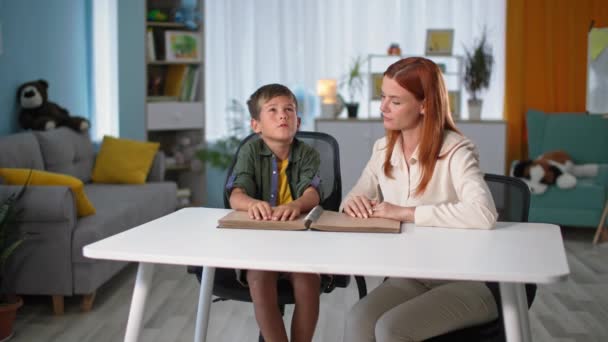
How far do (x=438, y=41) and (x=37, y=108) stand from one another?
295cm

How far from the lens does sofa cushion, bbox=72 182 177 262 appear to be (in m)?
3.31

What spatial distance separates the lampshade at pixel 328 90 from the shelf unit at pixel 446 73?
11.2 inches

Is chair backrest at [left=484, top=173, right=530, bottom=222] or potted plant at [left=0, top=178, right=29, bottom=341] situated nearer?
chair backrest at [left=484, top=173, right=530, bottom=222]

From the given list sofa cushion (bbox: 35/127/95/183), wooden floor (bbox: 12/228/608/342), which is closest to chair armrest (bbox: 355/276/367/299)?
wooden floor (bbox: 12/228/608/342)

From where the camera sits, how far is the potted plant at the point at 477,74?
18.4 ft

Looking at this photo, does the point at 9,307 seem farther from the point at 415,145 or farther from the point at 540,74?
the point at 540,74

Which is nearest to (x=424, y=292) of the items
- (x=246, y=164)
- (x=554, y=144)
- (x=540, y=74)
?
(x=246, y=164)

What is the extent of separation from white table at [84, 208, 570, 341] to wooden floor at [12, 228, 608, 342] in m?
1.26

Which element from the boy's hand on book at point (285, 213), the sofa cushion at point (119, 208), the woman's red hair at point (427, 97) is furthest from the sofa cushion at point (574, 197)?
the boy's hand on book at point (285, 213)

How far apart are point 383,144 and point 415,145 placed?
0.13m

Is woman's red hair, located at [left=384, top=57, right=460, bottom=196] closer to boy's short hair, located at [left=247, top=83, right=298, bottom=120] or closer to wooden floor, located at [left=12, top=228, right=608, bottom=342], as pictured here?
boy's short hair, located at [left=247, top=83, right=298, bottom=120]

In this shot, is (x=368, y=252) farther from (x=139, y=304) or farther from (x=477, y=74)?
(x=477, y=74)

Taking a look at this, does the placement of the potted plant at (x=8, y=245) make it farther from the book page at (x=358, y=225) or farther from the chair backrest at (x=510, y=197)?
the chair backrest at (x=510, y=197)

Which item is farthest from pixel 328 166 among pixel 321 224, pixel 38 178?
pixel 38 178
